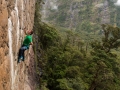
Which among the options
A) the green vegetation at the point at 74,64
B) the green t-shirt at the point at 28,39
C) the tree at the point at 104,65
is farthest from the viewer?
the green vegetation at the point at 74,64

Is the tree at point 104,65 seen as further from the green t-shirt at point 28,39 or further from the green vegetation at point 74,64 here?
the green t-shirt at point 28,39

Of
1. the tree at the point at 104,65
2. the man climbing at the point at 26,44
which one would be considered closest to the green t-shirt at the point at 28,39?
the man climbing at the point at 26,44

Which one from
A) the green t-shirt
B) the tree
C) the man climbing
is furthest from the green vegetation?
the green t-shirt

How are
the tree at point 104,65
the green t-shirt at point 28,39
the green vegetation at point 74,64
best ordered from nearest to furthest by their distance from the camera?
the green t-shirt at point 28,39
the tree at point 104,65
the green vegetation at point 74,64

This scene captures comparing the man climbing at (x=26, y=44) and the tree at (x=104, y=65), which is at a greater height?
the man climbing at (x=26, y=44)

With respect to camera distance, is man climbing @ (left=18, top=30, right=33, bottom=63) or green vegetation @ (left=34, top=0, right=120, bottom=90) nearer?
man climbing @ (left=18, top=30, right=33, bottom=63)

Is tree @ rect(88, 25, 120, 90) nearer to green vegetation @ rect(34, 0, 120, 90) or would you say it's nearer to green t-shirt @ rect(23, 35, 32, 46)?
green vegetation @ rect(34, 0, 120, 90)

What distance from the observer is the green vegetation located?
1590 inches

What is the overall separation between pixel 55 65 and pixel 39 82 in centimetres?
650

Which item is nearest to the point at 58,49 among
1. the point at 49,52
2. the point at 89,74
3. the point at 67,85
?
the point at 49,52

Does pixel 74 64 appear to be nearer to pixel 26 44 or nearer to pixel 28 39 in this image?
pixel 26 44

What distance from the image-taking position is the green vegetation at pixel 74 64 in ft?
132

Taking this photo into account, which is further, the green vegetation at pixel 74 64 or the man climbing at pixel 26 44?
the green vegetation at pixel 74 64

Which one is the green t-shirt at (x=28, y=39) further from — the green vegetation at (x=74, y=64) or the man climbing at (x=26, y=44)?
the green vegetation at (x=74, y=64)
